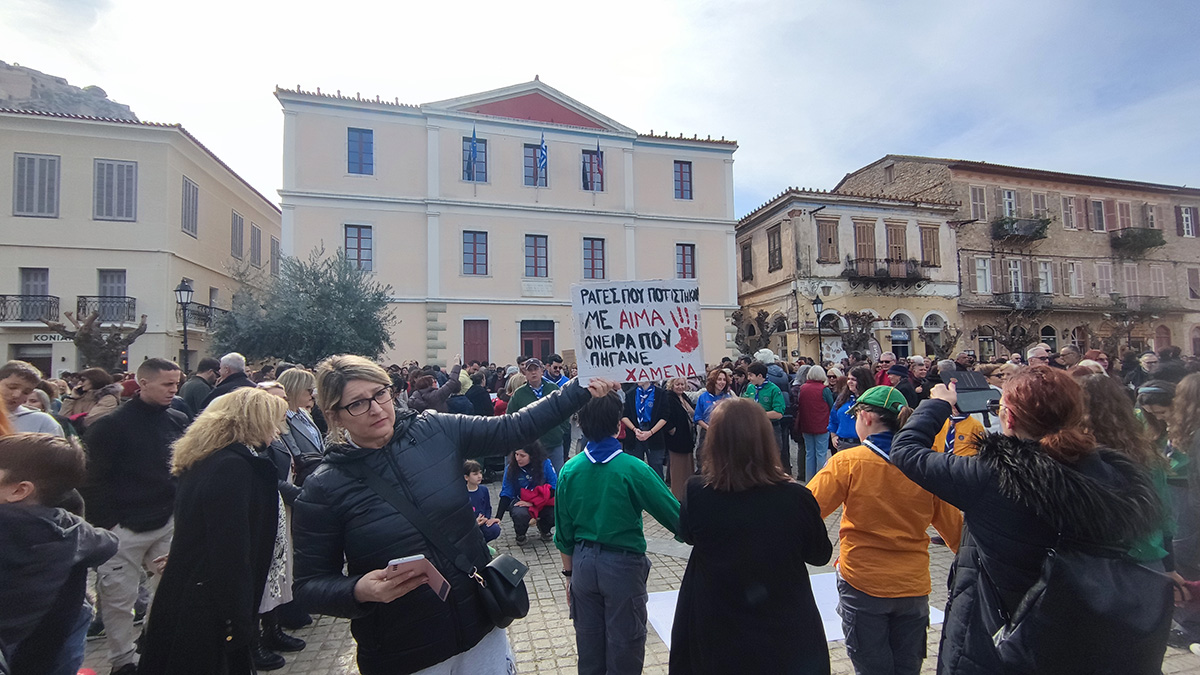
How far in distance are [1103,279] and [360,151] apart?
38.3 metres

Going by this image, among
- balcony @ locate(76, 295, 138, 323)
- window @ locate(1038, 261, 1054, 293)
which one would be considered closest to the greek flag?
balcony @ locate(76, 295, 138, 323)

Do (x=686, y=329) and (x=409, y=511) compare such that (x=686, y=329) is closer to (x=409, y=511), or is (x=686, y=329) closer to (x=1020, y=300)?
(x=409, y=511)

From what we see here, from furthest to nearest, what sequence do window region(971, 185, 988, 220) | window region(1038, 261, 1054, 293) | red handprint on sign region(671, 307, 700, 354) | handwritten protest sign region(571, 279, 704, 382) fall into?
window region(1038, 261, 1054, 293)
window region(971, 185, 988, 220)
red handprint on sign region(671, 307, 700, 354)
handwritten protest sign region(571, 279, 704, 382)

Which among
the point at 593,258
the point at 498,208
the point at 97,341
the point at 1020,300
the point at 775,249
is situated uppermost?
the point at 498,208

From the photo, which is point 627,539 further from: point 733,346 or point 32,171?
point 32,171

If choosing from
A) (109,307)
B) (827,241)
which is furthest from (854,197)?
(109,307)

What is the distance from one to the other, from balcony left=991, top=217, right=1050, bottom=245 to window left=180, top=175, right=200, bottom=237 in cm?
3723

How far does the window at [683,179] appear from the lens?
24453mm

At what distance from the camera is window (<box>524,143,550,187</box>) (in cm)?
2277

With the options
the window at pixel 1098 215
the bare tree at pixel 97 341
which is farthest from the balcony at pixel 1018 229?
the bare tree at pixel 97 341

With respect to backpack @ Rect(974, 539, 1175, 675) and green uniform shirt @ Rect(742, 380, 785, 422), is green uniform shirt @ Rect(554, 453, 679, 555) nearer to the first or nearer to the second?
backpack @ Rect(974, 539, 1175, 675)

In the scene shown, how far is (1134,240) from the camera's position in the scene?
101 feet

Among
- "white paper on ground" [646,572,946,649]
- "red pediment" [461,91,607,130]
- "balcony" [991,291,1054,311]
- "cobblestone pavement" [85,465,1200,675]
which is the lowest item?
"cobblestone pavement" [85,465,1200,675]

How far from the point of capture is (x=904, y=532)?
2.82 metres
